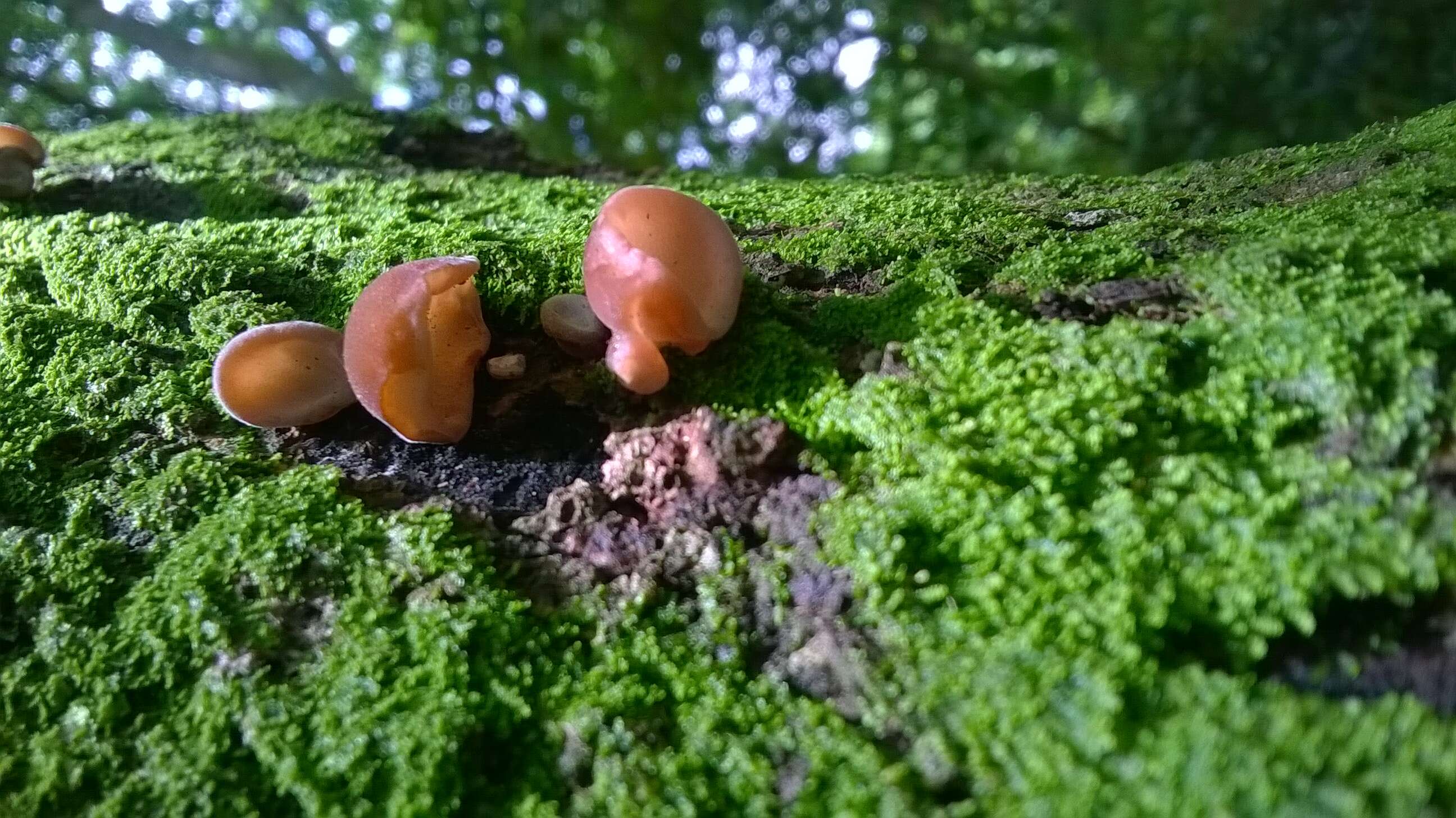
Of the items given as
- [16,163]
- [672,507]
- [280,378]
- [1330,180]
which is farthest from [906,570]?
[16,163]

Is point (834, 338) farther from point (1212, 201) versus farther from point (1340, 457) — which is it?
point (1212, 201)

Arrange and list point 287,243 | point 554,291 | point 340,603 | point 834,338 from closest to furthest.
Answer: point 340,603, point 834,338, point 554,291, point 287,243

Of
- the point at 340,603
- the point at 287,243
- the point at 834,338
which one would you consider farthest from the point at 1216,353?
the point at 287,243

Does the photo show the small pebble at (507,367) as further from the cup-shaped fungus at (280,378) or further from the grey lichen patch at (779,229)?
the grey lichen patch at (779,229)

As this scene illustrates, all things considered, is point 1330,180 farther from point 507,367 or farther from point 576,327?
point 507,367

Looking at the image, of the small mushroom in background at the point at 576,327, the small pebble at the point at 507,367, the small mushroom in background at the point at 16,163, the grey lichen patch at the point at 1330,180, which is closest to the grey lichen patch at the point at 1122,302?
the grey lichen patch at the point at 1330,180
